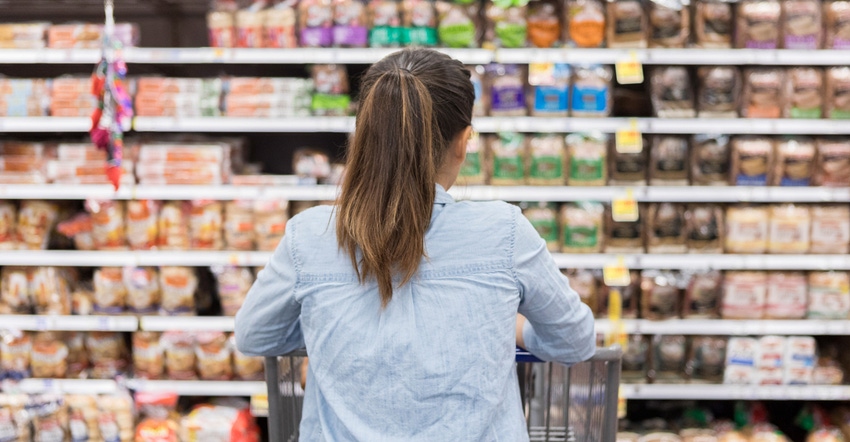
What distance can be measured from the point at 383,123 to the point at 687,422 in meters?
2.75

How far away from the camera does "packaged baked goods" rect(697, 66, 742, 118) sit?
2998 mm

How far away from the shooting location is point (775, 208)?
307 centimetres

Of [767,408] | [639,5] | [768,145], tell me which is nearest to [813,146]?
[768,145]

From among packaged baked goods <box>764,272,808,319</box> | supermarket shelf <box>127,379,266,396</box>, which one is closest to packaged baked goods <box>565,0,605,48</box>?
packaged baked goods <box>764,272,808,319</box>

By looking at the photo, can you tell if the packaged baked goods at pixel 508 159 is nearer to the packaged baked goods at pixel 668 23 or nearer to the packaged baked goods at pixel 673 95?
the packaged baked goods at pixel 673 95

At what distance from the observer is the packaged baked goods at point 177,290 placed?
3150 millimetres

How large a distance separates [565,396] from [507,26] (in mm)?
1774

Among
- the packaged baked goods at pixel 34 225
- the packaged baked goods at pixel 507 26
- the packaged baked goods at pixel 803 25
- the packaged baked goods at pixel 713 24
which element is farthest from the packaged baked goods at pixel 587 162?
the packaged baked goods at pixel 34 225

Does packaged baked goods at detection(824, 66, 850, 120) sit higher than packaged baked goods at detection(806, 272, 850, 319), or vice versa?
packaged baked goods at detection(824, 66, 850, 120)

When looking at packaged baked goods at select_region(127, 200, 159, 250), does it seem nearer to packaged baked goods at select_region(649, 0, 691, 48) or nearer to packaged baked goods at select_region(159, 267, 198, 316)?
packaged baked goods at select_region(159, 267, 198, 316)

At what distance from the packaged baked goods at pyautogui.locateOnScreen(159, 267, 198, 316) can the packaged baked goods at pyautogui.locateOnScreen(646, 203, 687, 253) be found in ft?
6.88

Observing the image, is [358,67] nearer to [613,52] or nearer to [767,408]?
[613,52]

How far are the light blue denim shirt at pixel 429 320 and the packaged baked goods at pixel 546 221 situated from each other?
1.93 meters

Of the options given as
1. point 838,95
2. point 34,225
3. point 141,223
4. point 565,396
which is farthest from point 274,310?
point 838,95
